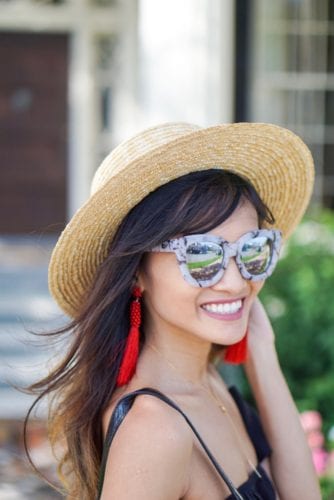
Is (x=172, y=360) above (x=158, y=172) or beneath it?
beneath

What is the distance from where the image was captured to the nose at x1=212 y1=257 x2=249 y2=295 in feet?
6.37

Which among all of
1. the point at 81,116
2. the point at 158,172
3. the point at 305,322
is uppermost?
the point at 158,172

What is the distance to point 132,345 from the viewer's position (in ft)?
6.50

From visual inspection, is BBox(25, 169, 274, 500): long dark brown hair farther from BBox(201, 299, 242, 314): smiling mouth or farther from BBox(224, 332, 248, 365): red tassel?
BBox(224, 332, 248, 365): red tassel

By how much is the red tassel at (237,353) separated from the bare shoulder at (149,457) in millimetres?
573

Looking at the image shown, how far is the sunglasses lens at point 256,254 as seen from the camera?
195 centimetres

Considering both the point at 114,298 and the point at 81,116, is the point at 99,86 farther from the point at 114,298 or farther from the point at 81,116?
the point at 114,298

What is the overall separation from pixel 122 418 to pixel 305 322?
3886 millimetres

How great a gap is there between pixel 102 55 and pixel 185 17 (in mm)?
1908

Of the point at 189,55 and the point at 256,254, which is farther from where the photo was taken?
the point at 189,55

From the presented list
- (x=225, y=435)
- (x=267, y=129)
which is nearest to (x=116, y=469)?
(x=225, y=435)

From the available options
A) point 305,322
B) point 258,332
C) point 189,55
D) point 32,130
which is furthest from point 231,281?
point 32,130

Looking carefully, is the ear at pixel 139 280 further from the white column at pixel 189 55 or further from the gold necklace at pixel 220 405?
the white column at pixel 189 55

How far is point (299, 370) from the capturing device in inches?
223
